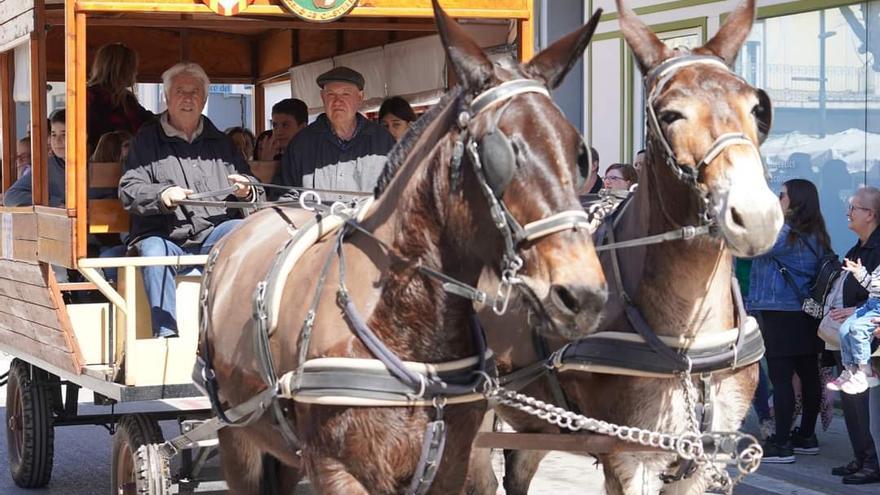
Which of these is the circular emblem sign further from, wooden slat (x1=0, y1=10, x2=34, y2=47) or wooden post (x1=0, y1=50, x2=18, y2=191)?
wooden post (x1=0, y1=50, x2=18, y2=191)

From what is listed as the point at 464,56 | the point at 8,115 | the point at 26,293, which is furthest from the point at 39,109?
the point at 464,56

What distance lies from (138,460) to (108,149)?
2036mm

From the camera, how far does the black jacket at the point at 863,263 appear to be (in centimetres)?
796

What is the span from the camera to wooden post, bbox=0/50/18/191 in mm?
7430

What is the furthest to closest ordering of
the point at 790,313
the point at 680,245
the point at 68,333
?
the point at 790,313 → the point at 68,333 → the point at 680,245

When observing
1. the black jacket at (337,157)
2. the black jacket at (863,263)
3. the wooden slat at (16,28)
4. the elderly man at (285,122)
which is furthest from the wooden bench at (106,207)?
the black jacket at (863,263)

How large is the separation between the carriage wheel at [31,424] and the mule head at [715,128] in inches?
166

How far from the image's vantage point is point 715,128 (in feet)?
14.4

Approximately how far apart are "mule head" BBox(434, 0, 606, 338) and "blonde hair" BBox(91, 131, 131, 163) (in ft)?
12.9

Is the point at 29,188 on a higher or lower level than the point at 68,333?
higher

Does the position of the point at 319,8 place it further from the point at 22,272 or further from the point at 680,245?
the point at 22,272

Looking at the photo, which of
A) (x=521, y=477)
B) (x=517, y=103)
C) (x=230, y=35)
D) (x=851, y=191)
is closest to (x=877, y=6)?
(x=851, y=191)

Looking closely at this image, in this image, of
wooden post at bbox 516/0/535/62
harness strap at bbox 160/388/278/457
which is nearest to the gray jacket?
harness strap at bbox 160/388/278/457

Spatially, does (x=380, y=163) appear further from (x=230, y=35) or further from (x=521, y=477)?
(x=230, y=35)
